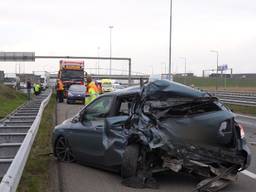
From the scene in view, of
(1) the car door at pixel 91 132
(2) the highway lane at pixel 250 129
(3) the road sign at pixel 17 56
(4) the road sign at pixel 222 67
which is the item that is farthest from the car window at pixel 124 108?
(4) the road sign at pixel 222 67

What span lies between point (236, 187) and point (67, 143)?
3.59 meters

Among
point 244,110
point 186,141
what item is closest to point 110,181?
point 186,141

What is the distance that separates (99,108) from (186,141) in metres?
2.28

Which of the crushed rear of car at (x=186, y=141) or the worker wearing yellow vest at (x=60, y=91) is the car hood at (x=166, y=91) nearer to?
the crushed rear of car at (x=186, y=141)

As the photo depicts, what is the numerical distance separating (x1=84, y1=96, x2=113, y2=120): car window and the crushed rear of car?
1002 mm

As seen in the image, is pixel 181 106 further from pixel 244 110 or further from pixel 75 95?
pixel 75 95

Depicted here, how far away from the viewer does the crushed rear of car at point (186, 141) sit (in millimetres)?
8109

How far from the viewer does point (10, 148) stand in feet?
31.4

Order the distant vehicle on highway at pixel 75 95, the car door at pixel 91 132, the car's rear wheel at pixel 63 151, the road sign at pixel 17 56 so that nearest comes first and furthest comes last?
1. the car door at pixel 91 132
2. the car's rear wheel at pixel 63 151
3. the distant vehicle on highway at pixel 75 95
4. the road sign at pixel 17 56

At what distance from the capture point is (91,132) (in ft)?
31.6

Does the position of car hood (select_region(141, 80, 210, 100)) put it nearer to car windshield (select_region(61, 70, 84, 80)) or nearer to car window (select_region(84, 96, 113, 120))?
car window (select_region(84, 96, 113, 120))

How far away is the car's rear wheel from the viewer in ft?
34.4

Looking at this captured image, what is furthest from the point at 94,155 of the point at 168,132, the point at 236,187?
the point at 236,187

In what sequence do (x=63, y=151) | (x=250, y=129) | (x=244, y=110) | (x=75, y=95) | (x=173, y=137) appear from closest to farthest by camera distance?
(x=173, y=137)
(x=63, y=151)
(x=250, y=129)
(x=244, y=110)
(x=75, y=95)
